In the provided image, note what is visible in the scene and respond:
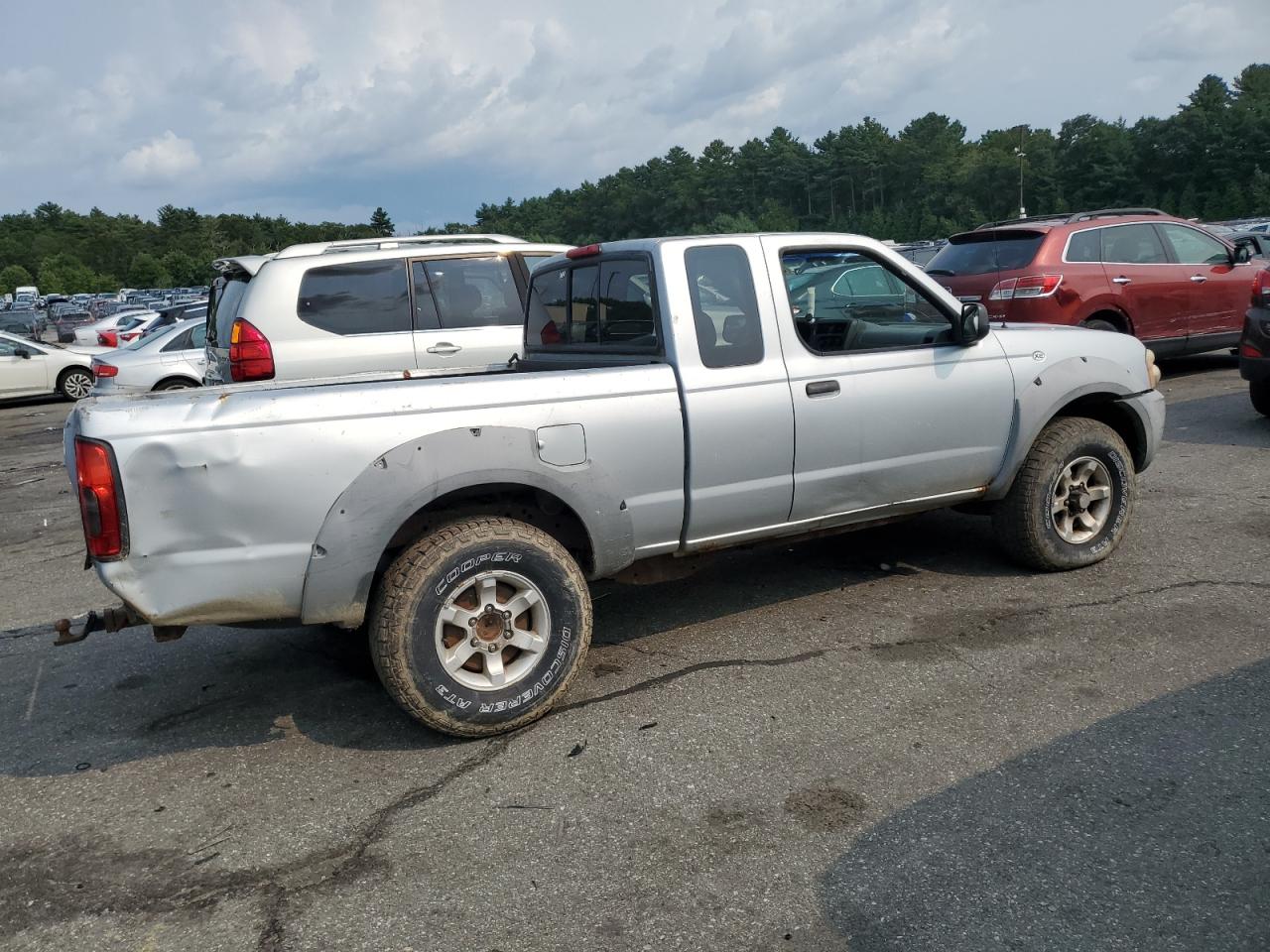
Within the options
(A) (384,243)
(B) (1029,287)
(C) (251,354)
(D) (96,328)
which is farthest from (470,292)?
(D) (96,328)

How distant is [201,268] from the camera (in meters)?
95.6

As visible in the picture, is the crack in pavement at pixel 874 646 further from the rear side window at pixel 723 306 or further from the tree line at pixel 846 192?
the tree line at pixel 846 192

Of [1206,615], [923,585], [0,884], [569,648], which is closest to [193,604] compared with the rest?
[0,884]

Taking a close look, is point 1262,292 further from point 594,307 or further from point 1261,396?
point 594,307

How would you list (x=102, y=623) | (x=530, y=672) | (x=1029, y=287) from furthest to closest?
(x=1029, y=287)
(x=530, y=672)
(x=102, y=623)

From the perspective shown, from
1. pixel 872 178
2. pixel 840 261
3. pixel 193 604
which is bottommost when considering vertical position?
pixel 193 604

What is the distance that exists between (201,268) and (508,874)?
10254 cm

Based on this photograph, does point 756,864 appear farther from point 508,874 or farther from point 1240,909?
point 1240,909

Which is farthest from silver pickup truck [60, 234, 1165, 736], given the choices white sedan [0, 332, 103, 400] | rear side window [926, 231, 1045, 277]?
white sedan [0, 332, 103, 400]

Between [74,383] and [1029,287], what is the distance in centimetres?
1620

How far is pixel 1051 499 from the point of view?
207 inches

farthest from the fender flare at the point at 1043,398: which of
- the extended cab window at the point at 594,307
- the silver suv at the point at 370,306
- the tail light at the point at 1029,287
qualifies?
the tail light at the point at 1029,287

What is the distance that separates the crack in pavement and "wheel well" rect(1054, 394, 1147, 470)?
836 mm

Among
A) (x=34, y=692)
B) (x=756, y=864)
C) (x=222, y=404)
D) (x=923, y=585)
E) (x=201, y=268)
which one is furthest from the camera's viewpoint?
(x=201, y=268)
